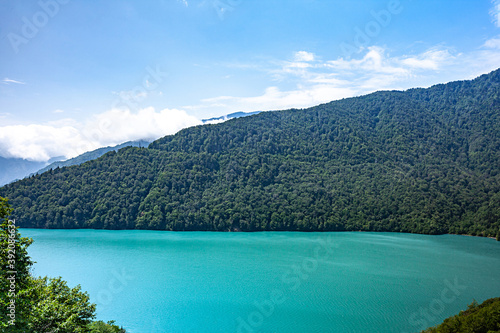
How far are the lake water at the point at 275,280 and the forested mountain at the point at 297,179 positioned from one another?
1957 centimetres

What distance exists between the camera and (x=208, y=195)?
10194 cm

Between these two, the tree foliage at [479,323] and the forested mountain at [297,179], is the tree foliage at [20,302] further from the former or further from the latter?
the forested mountain at [297,179]

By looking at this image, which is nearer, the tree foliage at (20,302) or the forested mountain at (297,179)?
the tree foliage at (20,302)

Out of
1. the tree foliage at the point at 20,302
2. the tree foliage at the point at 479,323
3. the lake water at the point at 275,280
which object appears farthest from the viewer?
the lake water at the point at 275,280

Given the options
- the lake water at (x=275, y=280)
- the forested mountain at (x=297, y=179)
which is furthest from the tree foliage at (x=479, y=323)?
the forested mountain at (x=297, y=179)

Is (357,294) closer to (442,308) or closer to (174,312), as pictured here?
(442,308)

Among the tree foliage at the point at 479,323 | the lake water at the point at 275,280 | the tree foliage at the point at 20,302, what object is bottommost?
the lake water at the point at 275,280

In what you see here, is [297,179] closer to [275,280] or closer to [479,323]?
[275,280]

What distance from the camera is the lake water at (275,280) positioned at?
1112 inches

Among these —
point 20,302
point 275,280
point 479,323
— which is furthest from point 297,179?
point 20,302

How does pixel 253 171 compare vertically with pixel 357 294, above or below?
above

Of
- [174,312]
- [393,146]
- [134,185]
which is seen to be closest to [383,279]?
[174,312]

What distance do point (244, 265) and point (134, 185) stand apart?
6604cm

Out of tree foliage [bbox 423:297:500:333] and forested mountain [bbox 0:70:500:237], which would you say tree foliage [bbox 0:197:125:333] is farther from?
forested mountain [bbox 0:70:500:237]
